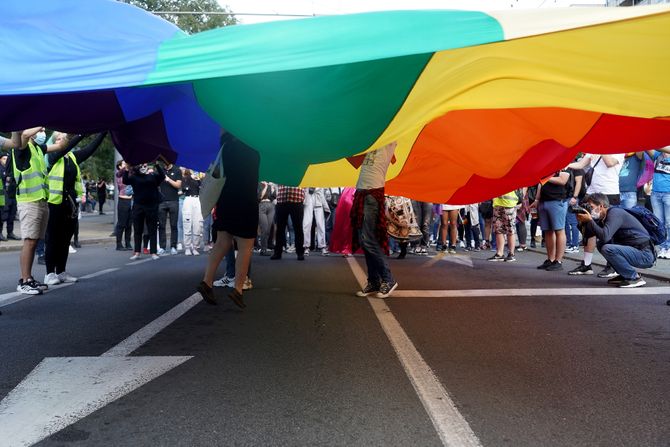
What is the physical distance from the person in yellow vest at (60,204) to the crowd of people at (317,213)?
13 millimetres

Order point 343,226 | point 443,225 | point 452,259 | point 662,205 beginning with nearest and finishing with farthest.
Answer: point 662,205, point 452,259, point 343,226, point 443,225

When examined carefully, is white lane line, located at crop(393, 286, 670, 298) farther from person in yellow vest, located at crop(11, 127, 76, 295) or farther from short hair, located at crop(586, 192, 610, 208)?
person in yellow vest, located at crop(11, 127, 76, 295)

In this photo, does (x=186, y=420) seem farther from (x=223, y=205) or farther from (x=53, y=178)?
(x=53, y=178)

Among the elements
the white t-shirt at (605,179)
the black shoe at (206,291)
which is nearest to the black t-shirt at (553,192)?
the white t-shirt at (605,179)

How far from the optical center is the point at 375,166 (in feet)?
20.4

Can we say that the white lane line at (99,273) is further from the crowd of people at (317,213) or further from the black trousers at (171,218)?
the black trousers at (171,218)

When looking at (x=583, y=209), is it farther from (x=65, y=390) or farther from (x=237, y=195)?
(x=65, y=390)

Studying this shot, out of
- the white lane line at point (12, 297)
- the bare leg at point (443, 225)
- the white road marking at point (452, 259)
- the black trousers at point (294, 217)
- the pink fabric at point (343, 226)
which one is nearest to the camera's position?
the white lane line at point (12, 297)

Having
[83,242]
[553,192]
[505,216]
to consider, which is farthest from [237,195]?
[83,242]

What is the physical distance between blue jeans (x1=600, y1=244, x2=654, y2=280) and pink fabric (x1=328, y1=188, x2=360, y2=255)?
19.0 ft

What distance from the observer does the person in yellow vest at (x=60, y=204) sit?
6973 mm

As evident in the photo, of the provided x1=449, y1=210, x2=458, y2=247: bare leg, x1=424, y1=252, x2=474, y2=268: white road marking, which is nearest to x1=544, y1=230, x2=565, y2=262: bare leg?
x1=424, y1=252, x2=474, y2=268: white road marking

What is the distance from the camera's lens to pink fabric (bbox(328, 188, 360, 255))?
11.7m

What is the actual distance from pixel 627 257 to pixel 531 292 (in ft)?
3.82
